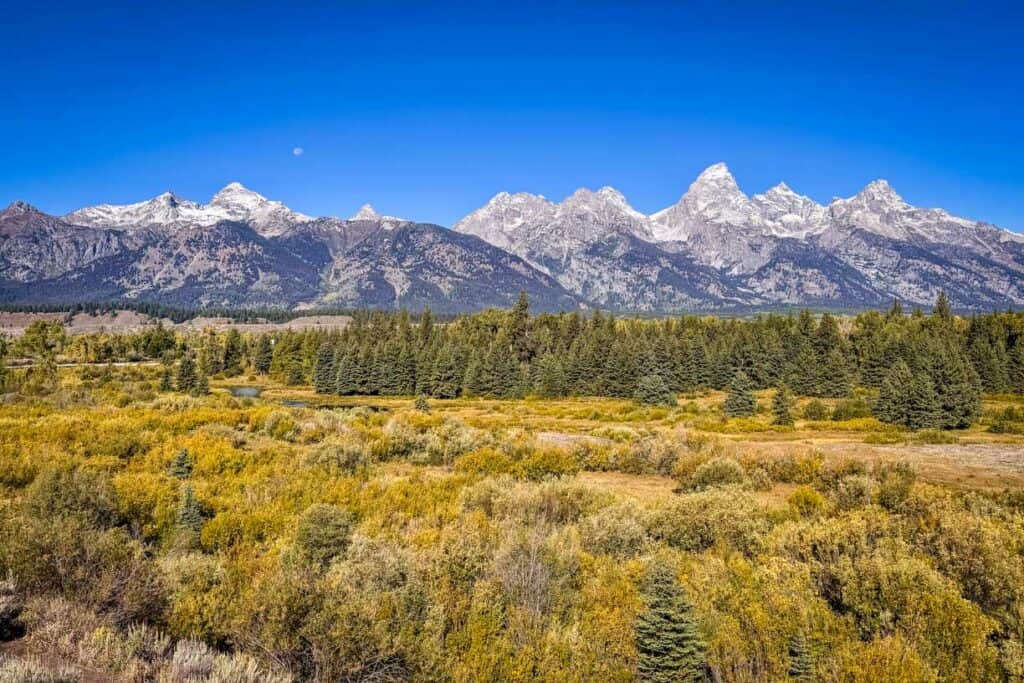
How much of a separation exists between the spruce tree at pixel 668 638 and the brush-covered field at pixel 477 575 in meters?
0.05

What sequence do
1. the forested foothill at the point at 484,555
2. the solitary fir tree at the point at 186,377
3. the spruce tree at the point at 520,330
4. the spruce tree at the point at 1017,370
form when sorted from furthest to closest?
the spruce tree at the point at 520,330 < the spruce tree at the point at 1017,370 < the solitary fir tree at the point at 186,377 < the forested foothill at the point at 484,555

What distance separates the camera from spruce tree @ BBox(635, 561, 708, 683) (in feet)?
34.8

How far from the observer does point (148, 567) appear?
11.5 metres

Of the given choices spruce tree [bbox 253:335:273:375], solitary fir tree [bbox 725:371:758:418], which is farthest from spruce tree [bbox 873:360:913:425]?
spruce tree [bbox 253:335:273:375]

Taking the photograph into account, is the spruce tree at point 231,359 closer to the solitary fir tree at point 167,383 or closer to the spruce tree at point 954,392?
the solitary fir tree at point 167,383

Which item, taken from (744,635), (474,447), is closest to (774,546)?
(744,635)

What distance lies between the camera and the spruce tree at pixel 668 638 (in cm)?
1059

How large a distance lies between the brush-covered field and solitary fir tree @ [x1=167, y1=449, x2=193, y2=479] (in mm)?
99

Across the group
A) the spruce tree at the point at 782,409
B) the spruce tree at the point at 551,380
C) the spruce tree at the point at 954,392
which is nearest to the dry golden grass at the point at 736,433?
the spruce tree at the point at 782,409

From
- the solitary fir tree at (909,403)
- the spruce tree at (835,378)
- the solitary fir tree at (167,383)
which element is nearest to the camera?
the solitary fir tree at (909,403)

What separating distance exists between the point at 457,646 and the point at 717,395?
79147 millimetres

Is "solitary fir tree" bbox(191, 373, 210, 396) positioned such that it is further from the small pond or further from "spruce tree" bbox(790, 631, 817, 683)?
"spruce tree" bbox(790, 631, 817, 683)

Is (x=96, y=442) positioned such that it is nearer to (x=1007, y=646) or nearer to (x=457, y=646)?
(x=457, y=646)

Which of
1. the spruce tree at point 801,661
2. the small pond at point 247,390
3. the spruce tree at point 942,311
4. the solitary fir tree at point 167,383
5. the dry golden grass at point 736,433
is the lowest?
the small pond at point 247,390
